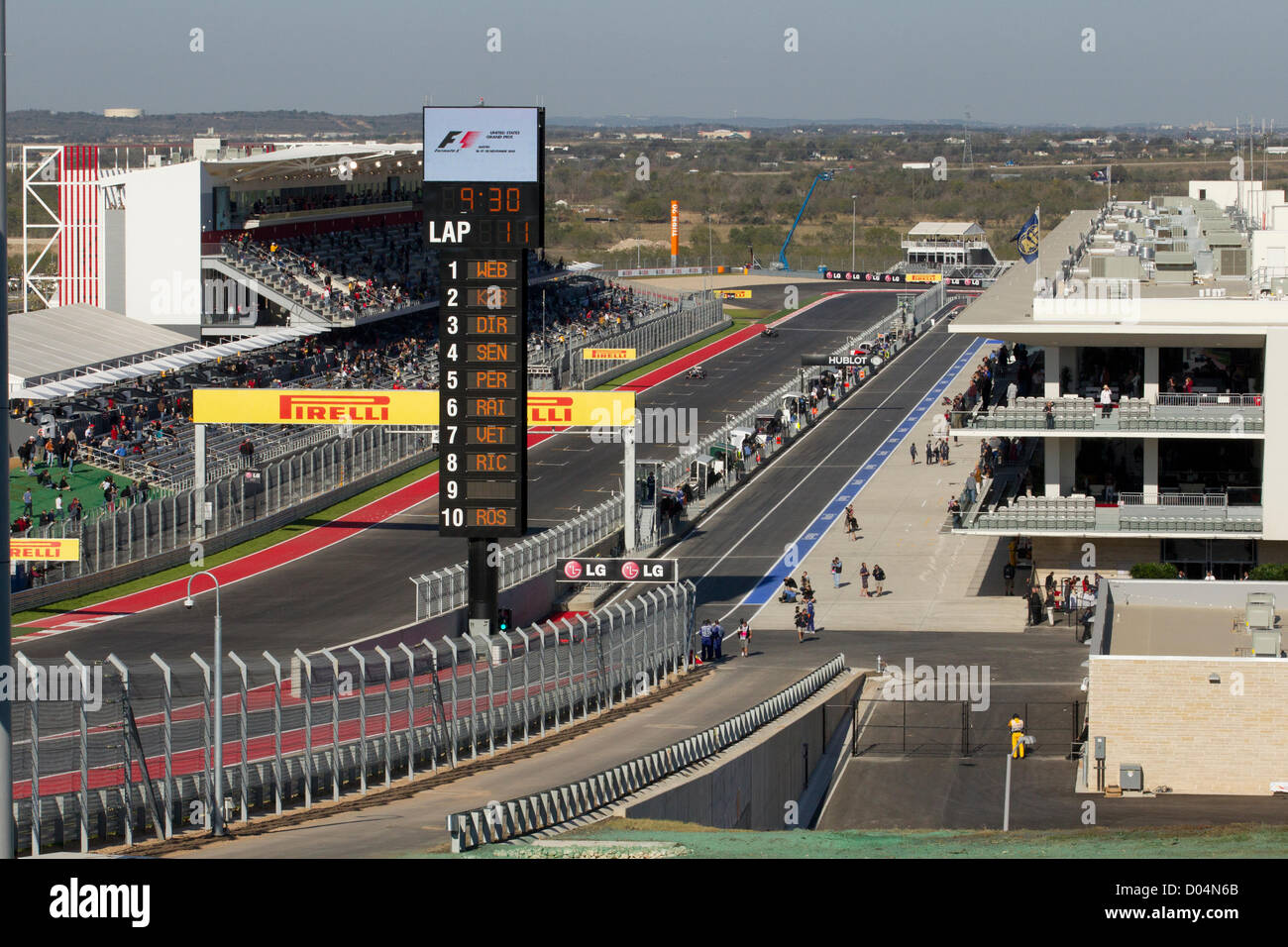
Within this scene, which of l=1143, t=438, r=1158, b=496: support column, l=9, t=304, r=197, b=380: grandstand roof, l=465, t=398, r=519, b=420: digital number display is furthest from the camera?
l=9, t=304, r=197, b=380: grandstand roof

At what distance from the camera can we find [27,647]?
40062mm

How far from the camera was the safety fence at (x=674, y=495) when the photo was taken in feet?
141

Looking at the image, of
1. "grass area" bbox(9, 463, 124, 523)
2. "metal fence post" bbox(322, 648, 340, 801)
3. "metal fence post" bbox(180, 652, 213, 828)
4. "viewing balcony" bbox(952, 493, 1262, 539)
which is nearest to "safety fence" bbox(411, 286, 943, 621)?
"grass area" bbox(9, 463, 124, 523)

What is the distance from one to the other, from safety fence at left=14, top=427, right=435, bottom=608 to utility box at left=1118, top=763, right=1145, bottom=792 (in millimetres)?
21587

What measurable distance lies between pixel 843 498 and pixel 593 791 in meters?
40.2

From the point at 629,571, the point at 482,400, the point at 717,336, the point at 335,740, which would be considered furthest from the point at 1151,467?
the point at 717,336

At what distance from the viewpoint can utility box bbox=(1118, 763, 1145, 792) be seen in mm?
30812

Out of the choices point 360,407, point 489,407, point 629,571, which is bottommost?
point 629,571

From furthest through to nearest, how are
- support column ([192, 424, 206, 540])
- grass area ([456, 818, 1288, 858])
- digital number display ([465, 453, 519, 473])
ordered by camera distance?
support column ([192, 424, 206, 540]) < digital number display ([465, 453, 519, 473]) < grass area ([456, 818, 1288, 858])

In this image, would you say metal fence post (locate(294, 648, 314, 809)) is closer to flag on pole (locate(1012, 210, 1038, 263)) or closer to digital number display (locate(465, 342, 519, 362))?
digital number display (locate(465, 342, 519, 362))

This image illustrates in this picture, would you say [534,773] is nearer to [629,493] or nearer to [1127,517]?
[1127,517]

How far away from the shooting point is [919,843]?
762 inches

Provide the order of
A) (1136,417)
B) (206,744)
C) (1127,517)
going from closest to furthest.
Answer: (206,744), (1136,417), (1127,517)
